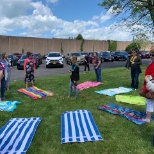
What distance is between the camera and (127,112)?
7.56 meters

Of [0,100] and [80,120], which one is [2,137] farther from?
[0,100]

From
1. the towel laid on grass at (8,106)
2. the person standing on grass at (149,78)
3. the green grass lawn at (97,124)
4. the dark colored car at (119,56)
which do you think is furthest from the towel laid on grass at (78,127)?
the dark colored car at (119,56)

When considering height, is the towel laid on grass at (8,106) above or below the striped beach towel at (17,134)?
above

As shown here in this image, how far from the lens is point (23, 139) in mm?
5648

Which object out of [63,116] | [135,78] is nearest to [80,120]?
[63,116]

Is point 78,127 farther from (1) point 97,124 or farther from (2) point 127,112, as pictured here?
(2) point 127,112

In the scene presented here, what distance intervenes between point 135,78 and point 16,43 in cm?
4307

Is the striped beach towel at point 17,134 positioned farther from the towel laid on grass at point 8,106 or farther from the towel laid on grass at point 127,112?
the towel laid on grass at point 127,112

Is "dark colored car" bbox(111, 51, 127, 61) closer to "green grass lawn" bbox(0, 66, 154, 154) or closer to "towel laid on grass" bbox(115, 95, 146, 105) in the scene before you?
"green grass lawn" bbox(0, 66, 154, 154)

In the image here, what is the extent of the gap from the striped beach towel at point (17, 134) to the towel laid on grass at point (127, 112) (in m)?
2.40

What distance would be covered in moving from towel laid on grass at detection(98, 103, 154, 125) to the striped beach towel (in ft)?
7.86

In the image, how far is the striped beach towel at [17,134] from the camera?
202 inches

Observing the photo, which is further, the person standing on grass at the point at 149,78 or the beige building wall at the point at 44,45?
the beige building wall at the point at 44,45

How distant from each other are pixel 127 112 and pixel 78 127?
6.53 ft
